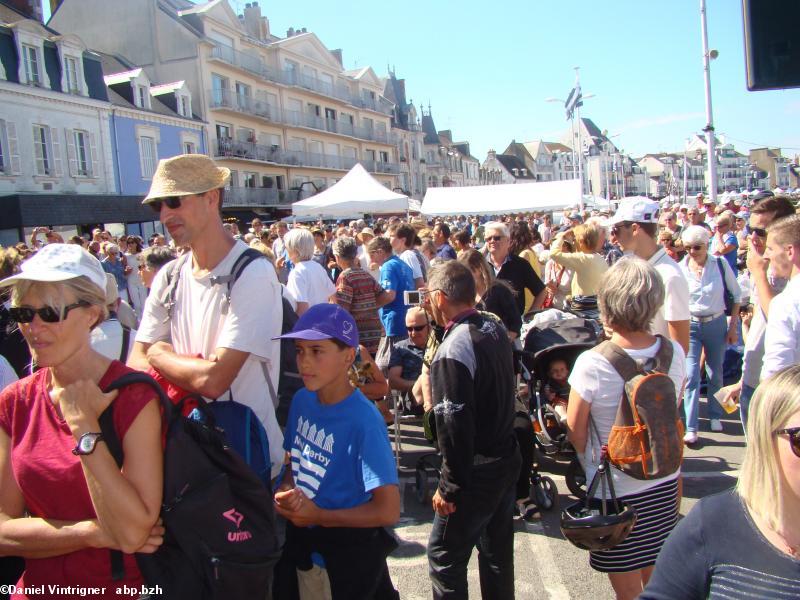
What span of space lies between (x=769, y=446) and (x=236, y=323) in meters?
1.69

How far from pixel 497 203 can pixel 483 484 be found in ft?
54.6

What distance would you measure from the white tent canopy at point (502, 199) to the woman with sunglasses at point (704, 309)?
1255cm

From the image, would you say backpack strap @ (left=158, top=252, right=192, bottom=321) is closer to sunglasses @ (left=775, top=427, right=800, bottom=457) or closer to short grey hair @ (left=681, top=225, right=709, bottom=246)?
sunglasses @ (left=775, top=427, right=800, bottom=457)

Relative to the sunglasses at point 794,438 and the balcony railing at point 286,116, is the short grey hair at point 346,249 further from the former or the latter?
the balcony railing at point 286,116

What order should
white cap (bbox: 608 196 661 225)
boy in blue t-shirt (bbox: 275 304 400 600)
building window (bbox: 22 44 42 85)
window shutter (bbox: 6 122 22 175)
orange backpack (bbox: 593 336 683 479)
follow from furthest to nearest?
building window (bbox: 22 44 42 85)
window shutter (bbox: 6 122 22 175)
white cap (bbox: 608 196 661 225)
orange backpack (bbox: 593 336 683 479)
boy in blue t-shirt (bbox: 275 304 400 600)

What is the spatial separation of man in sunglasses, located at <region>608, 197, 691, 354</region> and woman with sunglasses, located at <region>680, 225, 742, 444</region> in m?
1.40

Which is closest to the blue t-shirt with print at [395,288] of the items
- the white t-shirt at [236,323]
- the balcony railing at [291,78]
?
the white t-shirt at [236,323]

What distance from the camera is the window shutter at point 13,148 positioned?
63.1ft

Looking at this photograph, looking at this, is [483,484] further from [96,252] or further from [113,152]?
[113,152]

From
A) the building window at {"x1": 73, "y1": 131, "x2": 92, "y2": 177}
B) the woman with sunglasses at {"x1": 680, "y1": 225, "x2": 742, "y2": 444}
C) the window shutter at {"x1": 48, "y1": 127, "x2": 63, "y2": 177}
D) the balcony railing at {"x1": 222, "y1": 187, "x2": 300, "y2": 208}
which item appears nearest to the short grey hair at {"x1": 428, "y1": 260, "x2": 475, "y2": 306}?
the woman with sunglasses at {"x1": 680, "y1": 225, "x2": 742, "y2": 444}

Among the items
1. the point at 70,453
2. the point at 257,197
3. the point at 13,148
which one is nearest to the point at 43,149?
the point at 13,148

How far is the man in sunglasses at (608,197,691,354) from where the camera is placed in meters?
3.92

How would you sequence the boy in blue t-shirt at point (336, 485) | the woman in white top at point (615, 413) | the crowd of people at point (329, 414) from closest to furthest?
the crowd of people at point (329, 414), the boy in blue t-shirt at point (336, 485), the woman in white top at point (615, 413)

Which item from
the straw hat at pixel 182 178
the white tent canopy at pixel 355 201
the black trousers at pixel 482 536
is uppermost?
the white tent canopy at pixel 355 201
